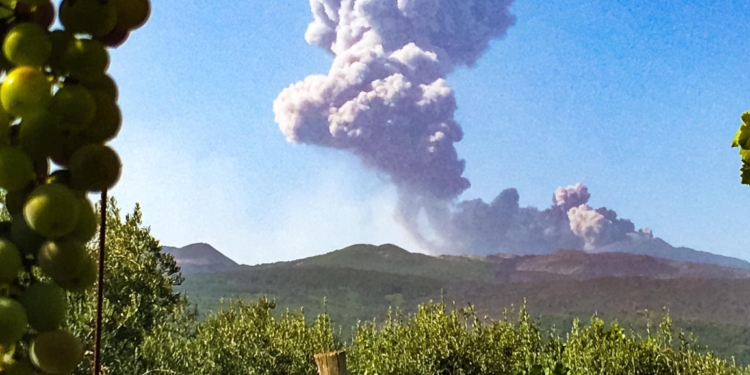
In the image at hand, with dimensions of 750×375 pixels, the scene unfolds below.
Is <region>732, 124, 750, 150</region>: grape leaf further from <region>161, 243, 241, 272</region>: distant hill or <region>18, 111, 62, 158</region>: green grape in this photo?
<region>161, 243, 241, 272</region>: distant hill

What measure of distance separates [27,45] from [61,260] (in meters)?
0.10

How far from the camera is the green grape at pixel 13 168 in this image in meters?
0.35

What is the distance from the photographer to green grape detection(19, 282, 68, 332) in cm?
36

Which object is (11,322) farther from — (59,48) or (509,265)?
(509,265)

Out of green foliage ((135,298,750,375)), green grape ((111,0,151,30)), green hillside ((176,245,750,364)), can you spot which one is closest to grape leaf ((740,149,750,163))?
green grape ((111,0,151,30))

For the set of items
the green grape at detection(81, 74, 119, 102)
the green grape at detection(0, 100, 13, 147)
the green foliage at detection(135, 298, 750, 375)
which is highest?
the green grape at detection(81, 74, 119, 102)

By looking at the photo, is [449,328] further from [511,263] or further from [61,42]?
[511,263]

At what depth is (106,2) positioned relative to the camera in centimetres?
37

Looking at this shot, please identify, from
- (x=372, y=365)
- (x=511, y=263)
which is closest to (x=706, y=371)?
(x=372, y=365)

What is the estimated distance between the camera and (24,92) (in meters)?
0.36

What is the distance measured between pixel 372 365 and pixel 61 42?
25.5 feet

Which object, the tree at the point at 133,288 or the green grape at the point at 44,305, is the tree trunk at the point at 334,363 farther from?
the tree at the point at 133,288

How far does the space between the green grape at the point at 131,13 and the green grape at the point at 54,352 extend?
0.53 ft

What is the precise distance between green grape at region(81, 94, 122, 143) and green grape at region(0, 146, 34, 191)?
0.03 meters
